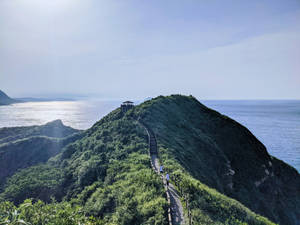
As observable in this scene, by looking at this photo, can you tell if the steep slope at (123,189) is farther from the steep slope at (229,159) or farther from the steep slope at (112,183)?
the steep slope at (229,159)

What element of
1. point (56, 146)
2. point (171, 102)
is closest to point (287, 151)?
point (171, 102)

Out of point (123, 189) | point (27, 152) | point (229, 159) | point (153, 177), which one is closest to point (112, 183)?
point (123, 189)

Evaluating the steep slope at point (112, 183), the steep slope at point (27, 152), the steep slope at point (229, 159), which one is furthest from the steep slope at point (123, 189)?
the steep slope at point (27, 152)

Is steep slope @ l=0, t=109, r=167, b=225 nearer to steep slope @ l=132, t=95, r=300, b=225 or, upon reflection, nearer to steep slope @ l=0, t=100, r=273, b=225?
steep slope @ l=0, t=100, r=273, b=225

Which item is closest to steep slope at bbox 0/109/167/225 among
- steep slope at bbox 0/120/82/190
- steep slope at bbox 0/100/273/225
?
steep slope at bbox 0/100/273/225

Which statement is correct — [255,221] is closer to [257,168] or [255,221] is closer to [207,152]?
[207,152]

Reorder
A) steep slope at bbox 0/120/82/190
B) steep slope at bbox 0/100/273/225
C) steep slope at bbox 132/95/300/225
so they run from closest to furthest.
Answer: steep slope at bbox 0/100/273/225, steep slope at bbox 132/95/300/225, steep slope at bbox 0/120/82/190
